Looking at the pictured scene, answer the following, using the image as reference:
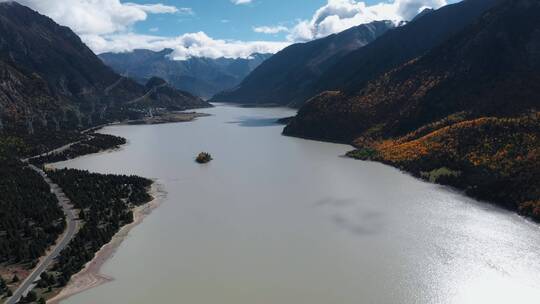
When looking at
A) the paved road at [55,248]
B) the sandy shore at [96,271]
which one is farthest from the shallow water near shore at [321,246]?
the paved road at [55,248]

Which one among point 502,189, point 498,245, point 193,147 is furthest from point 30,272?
point 193,147

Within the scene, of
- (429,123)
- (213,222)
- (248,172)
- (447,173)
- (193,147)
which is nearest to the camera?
(213,222)

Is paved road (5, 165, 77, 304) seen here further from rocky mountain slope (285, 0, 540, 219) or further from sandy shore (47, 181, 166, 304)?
rocky mountain slope (285, 0, 540, 219)

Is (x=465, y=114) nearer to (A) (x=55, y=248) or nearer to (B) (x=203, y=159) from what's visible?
(B) (x=203, y=159)

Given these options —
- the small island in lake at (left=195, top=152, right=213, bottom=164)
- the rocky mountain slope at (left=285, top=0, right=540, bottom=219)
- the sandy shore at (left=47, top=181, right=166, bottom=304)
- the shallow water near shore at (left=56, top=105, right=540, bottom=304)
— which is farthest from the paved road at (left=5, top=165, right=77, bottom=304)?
the rocky mountain slope at (left=285, top=0, right=540, bottom=219)

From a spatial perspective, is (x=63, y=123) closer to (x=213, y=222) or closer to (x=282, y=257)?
(x=213, y=222)

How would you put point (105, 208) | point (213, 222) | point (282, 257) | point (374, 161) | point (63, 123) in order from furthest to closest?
point (63, 123) < point (374, 161) < point (105, 208) < point (213, 222) < point (282, 257)

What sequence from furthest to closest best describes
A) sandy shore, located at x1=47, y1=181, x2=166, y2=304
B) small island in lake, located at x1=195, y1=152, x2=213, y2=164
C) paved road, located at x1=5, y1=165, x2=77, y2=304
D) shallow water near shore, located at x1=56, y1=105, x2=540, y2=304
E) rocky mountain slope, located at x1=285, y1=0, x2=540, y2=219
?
small island in lake, located at x1=195, y1=152, x2=213, y2=164 → rocky mountain slope, located at x1=285, y1=0, x2=540, y2=219 → sandy shore, located at x1=47, y1=181, x2=166, y2=304 → shallow water near shore, located at x1=56, y1=105, x2=540, y2=304 → paved road, located at x1=5, y1=165, x2=77, y2=304

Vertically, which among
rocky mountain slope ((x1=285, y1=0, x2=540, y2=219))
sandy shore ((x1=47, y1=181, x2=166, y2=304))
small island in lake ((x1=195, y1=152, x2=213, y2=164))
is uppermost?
rocky mountain slope ((x1=285, y1=0, x2=540, y2=219))
